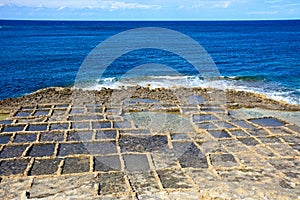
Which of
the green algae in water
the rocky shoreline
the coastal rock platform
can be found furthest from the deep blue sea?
the coastal rock platform

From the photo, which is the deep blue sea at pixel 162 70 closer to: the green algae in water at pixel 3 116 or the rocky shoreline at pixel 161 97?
the rocky shoreline at pixel 161 97

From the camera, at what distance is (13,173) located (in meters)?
14.1

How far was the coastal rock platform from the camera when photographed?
12859 mm

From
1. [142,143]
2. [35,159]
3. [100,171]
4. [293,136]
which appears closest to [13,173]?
[35,159]

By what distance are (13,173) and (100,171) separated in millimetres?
3599

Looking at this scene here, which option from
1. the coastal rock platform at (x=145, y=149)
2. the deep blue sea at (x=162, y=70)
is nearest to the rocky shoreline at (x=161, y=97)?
the coastal rock platform at (x=145, y=149)

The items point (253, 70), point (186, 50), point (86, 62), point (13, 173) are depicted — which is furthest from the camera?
point (186, 50)

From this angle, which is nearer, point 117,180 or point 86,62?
point 117,180

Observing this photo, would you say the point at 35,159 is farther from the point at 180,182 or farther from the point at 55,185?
the point at 180,182

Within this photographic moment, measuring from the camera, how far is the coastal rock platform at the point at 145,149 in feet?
42.2

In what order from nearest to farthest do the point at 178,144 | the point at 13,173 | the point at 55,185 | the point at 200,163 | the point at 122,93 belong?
the point at 55,185 → the point at 13,173 → the point at 200,163 → the point at 178,144 → the point at 122,93

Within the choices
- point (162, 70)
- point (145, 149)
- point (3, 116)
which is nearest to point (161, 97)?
point (145, 149)

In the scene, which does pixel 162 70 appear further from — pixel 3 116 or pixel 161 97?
pixel 3 116

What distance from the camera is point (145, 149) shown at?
16625mm
